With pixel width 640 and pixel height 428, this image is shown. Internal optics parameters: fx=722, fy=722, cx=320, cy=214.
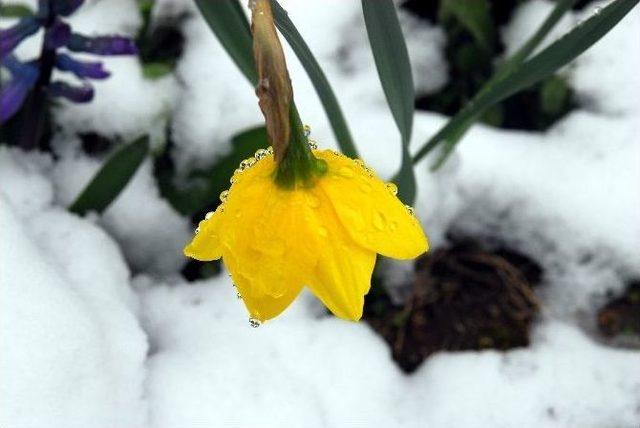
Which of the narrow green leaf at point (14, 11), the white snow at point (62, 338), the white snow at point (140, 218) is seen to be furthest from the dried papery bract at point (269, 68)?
the narrow green leaf at point (14, 11)

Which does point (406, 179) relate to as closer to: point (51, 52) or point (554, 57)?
point (554, 57)

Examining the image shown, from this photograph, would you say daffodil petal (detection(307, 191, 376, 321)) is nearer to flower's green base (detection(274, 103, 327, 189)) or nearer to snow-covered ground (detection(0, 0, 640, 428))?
flower's green base (detection(274, 103, 327, 189))

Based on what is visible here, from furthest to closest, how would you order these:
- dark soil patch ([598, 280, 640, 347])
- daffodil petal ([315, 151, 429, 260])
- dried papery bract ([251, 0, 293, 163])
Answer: dark soil patch ([598, 280, 640, 347]), daffodil petal ([315, 151, 429, 260]), dried papery bract ([251, 0, 293, 163])

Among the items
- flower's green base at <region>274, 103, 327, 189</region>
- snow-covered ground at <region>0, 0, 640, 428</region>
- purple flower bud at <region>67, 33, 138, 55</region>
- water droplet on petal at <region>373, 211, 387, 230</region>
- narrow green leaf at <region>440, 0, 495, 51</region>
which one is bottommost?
snow-covered ground at <region>0, 0, 640, 428</region>

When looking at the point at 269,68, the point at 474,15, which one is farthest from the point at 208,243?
the point at 474,15

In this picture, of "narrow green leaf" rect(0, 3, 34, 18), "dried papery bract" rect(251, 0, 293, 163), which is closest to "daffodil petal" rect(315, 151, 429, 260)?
"dried papery bract" rect(251, 0, 293, 163)

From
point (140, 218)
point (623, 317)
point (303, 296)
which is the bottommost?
point (623, 317)

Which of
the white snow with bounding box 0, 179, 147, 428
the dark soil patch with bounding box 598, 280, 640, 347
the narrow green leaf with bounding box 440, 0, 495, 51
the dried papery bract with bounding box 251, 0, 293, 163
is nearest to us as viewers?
the dried papery bract with bounding box 251, 0, 293, 163

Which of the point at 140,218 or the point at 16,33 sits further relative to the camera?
the point at 140,218

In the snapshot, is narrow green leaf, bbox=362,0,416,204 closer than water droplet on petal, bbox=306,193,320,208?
No
